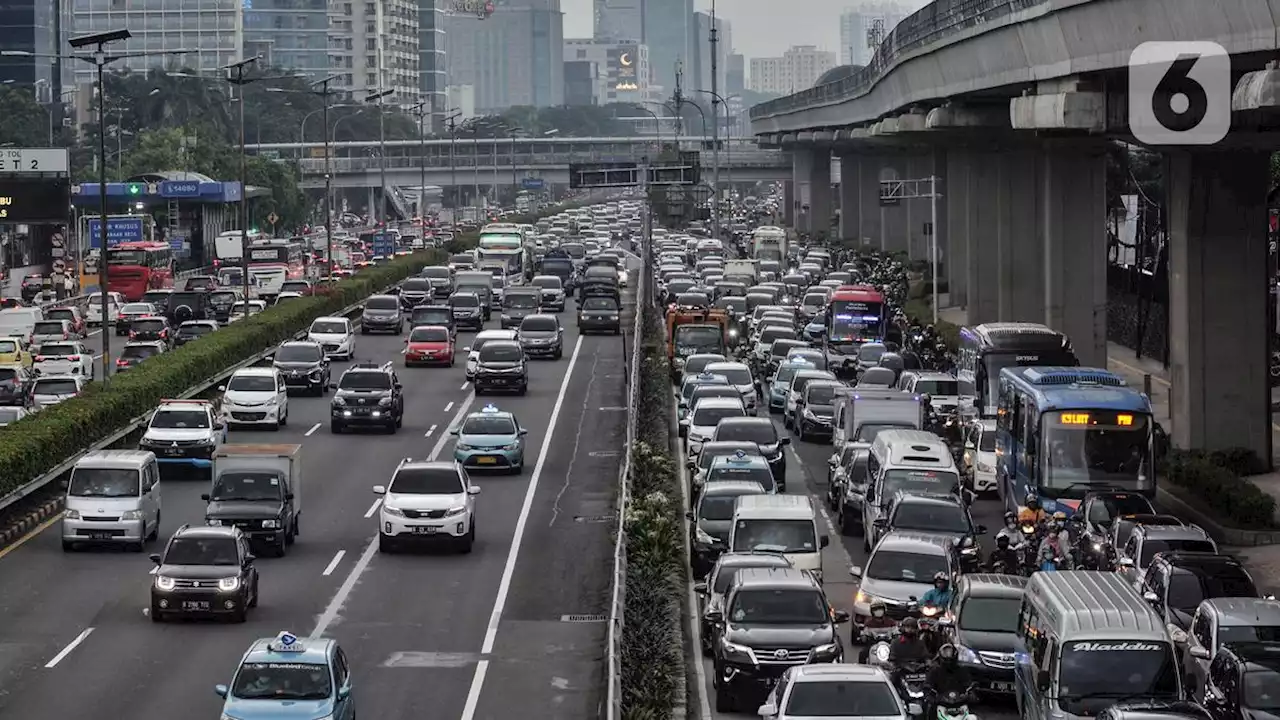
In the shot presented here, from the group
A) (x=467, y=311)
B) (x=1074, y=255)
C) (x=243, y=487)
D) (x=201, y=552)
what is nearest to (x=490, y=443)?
(x=243, y=487)

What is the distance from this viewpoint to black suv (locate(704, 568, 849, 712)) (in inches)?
1024

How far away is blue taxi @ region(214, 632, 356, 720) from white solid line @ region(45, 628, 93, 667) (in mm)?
6248

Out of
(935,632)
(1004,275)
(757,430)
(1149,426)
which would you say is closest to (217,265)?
(1004,275)

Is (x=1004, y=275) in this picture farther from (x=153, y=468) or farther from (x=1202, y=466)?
(x=153, y=468)

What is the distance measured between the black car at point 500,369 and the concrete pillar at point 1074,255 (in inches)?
625

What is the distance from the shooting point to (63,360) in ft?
210

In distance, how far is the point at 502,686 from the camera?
2839 centimetres

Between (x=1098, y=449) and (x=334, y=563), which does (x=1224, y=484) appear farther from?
(x=334, y=563)

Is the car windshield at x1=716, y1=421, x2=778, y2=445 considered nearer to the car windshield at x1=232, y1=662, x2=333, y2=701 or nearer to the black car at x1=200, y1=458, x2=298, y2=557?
the black car at x1=200, y1=458, x2=298, y2=557

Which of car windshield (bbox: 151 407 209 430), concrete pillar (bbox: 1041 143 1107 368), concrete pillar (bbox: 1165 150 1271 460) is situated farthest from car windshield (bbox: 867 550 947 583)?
concrete pillar (bbox: 1041 143 1107 368)

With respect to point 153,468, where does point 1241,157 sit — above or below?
above

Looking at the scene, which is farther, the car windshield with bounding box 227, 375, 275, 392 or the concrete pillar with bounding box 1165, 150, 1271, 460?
the car windshield with bounding box 227, 375, 275, 392

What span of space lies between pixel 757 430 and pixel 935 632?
19.6 m

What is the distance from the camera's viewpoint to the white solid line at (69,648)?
29812mm
